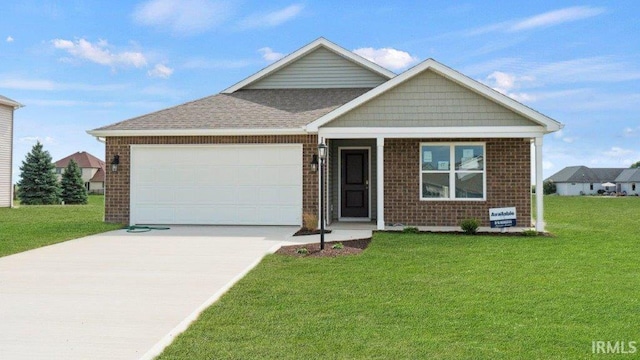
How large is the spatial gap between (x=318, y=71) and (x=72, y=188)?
29.4 m

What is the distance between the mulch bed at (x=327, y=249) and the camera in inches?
379

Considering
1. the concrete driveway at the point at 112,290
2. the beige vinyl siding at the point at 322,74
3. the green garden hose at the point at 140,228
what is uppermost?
the beige vinyl siding at the point at 322,74

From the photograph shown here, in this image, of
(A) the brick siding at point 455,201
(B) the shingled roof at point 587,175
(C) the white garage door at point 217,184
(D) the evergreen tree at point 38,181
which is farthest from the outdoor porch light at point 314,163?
(B) the shingled roof at point 587,175

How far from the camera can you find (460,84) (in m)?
13.1

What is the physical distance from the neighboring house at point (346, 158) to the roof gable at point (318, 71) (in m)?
2.54

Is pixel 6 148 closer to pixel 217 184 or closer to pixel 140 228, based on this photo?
pixel 140 228

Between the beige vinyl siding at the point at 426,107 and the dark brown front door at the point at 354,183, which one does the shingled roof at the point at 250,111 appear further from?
the beige vinyl siding at the point at 426,107

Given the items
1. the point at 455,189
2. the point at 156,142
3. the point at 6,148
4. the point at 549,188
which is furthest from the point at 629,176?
the point at 156,142

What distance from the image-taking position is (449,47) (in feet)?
52.6

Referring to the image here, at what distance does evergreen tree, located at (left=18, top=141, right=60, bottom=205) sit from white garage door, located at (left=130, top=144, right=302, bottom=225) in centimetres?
2672

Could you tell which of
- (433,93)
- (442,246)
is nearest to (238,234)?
(442,246)

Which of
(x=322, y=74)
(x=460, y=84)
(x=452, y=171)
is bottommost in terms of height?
(x=452, y=171)

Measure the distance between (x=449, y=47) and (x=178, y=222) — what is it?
389 inches

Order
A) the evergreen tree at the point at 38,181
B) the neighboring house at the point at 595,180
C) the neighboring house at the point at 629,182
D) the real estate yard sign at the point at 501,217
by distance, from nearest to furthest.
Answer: the real estate yard sign at the point at 501,217, the evergreen tree at the point at 38,181, the neighboring house at the point at 629,182, the neighboring house at the point at 595,180
